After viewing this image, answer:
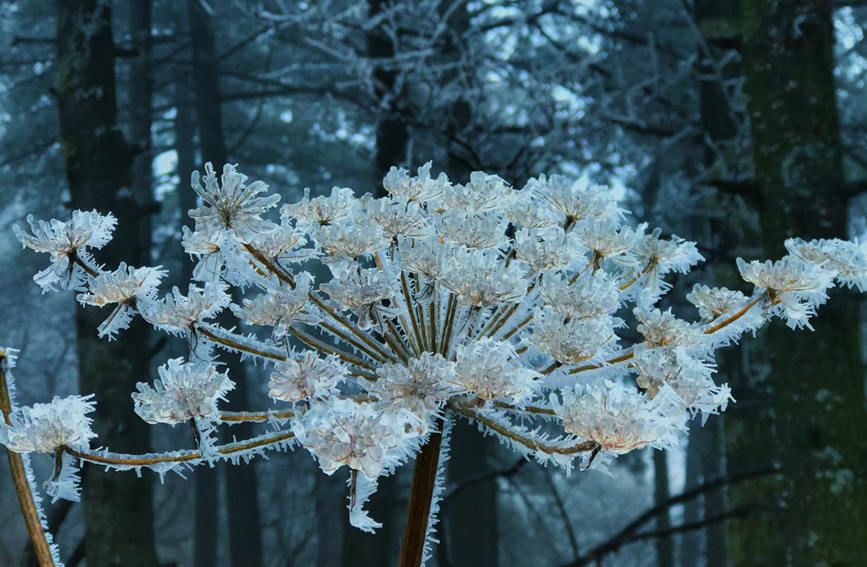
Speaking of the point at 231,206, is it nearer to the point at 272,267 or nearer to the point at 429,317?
the point at 272,267

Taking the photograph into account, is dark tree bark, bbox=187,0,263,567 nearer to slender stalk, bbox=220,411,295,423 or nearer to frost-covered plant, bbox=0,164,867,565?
frost-covered plant, bbox=0,164,867,565

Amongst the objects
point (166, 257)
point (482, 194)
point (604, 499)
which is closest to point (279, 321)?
point (482, 194)

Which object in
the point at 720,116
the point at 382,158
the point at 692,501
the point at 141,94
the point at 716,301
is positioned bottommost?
the point at 716,301

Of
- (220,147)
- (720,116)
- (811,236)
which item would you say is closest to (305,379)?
(811,236)

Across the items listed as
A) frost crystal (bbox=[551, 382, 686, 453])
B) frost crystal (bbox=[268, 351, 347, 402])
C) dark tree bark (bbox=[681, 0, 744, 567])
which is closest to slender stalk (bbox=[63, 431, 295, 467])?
frost crystal (bbox=[268, 351, 347, 402])

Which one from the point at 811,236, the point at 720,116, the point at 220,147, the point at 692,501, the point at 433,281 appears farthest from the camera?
the point at 692,501

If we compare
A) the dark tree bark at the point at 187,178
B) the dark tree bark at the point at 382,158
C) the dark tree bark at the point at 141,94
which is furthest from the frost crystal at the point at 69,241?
the dark tree bark at the point at 187,178
